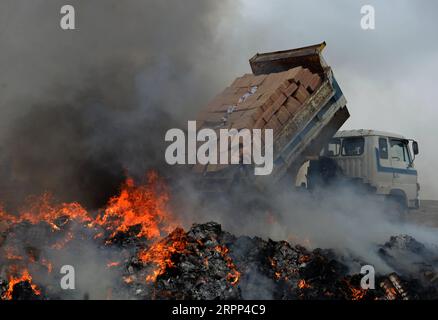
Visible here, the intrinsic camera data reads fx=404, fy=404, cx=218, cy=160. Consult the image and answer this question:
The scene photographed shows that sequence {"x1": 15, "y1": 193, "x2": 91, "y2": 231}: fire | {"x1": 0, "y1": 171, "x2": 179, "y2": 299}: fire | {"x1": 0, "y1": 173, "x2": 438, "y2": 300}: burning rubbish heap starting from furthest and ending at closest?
{"x1": 15, "y1": 193, "x2": 91, "y2": 231}: fire → {"x1": 0, "y1": 171, "x2": 179, "y2": 299}: fire → {"x1": 0, "y1": 173, "x2": 438, "y2": 300}: burning rubbish heap

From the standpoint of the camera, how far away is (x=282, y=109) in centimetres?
705

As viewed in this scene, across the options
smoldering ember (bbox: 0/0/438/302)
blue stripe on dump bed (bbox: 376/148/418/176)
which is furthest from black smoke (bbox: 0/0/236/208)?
blue stripe on dump bed (bbox: 376/148/418/176)

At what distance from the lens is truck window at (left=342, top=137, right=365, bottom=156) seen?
9.72 m

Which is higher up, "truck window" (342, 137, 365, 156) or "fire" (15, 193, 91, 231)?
"truck window" (342, 137, 365, 156)

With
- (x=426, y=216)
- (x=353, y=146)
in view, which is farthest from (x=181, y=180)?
(x=426, y=216)

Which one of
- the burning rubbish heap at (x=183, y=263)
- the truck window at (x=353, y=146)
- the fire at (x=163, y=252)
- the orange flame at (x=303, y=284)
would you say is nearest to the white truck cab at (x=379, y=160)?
the truck window at (x=353, y=146)

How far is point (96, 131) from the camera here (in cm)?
786

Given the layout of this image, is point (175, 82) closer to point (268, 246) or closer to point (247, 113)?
point (247, 113)

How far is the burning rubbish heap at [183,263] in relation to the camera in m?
5.34

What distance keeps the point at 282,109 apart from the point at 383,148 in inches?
154

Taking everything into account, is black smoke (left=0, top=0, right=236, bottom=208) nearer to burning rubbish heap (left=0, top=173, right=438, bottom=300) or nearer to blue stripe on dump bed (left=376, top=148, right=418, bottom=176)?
burning rubbish heap (left=0, top=173, right=438, bottom=300)

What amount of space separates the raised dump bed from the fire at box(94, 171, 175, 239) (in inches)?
34.0
